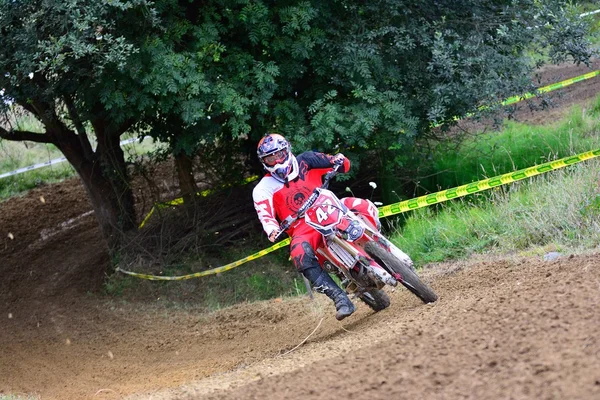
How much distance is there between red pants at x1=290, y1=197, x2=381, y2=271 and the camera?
334 inches

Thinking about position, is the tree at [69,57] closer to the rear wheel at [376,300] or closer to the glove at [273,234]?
the glove at [273,234]

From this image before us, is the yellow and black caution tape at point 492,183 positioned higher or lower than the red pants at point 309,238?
lower

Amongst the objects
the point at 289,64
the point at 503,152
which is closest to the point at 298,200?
the point at 289,64

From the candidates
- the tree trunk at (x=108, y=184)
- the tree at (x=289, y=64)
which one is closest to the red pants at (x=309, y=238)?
the tree at (x=289, y=64)

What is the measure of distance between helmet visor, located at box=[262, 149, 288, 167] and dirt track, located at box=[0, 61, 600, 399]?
1786 mm

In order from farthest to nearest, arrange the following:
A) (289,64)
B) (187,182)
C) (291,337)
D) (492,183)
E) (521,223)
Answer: (187,182) < (289,64) < (492,183) < (521,223) < (291,337)

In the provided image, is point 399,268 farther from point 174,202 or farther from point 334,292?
point 174,202

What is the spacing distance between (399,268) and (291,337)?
6.95 ft

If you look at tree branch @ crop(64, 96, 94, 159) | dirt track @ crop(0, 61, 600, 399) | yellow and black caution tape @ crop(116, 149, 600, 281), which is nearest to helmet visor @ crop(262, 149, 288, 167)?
dirt track @ crop(0, 61, 600, 399)

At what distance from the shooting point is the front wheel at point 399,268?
27.1 ft

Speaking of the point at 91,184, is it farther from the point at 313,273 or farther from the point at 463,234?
the point at 313,273

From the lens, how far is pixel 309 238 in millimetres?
8562

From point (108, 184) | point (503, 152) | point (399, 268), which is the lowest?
point (503, 152)

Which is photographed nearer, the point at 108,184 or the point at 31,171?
the point at 108,184
